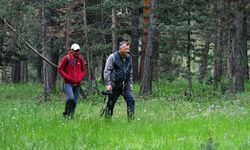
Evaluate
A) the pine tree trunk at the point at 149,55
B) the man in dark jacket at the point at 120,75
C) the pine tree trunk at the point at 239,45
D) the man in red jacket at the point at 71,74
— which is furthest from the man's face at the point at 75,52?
the pine tree trunk at the point at 239,45

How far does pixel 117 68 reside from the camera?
40.0 ft

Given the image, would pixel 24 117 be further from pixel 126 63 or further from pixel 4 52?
pixel 4 52

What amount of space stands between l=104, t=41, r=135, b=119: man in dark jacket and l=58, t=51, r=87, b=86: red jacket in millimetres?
1154

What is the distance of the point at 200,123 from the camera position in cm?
1117

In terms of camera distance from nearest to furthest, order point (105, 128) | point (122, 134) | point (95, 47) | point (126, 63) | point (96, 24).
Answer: point (122, 134) → point (105, 128) → point (126, 63) → point (95, 47) → point (96, 24)

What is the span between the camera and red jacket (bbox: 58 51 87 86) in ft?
41.9

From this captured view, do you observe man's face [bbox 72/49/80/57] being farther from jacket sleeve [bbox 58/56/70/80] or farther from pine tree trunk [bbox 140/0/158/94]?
pine tree trunk [bbox 140/0/158/94]

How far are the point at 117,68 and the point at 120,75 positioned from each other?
0.20m

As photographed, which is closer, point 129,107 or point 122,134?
point 122,134

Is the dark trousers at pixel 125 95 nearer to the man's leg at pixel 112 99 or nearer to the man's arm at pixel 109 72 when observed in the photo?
the man's leg at pixel 112 99

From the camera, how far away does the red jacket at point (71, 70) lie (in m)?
12.8

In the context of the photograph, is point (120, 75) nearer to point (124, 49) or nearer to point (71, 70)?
point (124, 49)

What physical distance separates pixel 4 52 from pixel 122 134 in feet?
75.2

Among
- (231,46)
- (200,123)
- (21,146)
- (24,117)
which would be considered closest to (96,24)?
(231,46)
